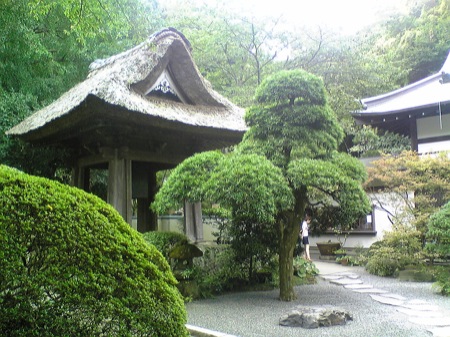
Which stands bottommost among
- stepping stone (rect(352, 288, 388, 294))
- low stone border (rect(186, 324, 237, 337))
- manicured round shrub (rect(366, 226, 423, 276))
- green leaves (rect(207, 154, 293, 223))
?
stepping stone (rect(352, 288, 388, 294))

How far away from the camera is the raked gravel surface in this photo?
564 centimetres

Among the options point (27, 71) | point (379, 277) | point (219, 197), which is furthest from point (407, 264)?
point (27, 71)

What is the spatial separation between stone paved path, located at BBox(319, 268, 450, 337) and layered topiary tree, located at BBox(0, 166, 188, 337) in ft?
14.1

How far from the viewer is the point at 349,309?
6996 mm

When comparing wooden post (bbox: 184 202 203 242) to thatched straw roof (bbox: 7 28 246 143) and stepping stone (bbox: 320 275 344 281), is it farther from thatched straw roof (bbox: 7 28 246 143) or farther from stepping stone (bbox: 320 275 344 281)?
stepping stone (bbox: 320 275 344 281)

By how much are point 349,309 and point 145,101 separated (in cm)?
560

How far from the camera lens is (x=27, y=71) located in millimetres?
12539

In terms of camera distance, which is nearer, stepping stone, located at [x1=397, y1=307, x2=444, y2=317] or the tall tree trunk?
stepping stone, located at [x1=397, y1=307, x2=444, y2=317]

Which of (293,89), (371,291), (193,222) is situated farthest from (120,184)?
(371,291)

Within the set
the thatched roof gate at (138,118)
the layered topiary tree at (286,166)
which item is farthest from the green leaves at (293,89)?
the thatched roof gate at (138,118)

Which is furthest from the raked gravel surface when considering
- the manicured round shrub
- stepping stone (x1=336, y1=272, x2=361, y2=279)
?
the manicured round shrub

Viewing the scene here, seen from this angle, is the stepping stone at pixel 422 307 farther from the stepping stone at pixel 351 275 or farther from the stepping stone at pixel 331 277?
the stepping stone at pixel 351 275

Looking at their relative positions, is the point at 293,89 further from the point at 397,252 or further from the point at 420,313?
the point at 397,252

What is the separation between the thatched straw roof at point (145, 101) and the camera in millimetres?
8062
